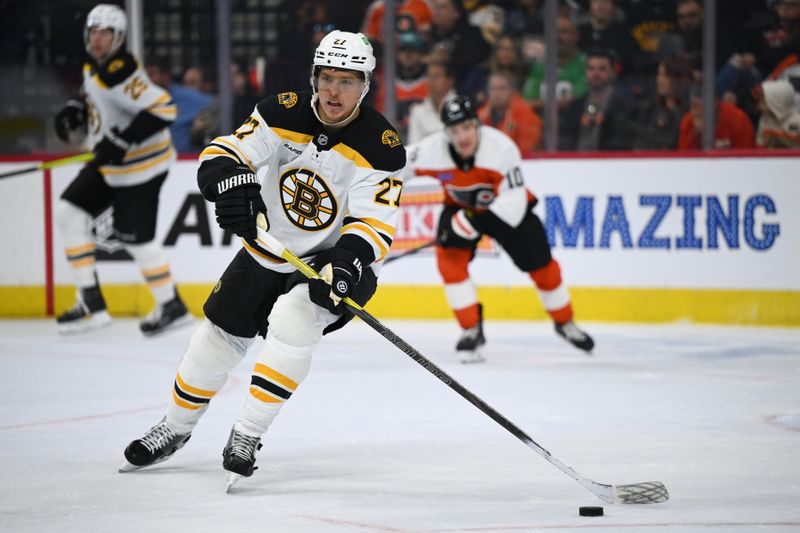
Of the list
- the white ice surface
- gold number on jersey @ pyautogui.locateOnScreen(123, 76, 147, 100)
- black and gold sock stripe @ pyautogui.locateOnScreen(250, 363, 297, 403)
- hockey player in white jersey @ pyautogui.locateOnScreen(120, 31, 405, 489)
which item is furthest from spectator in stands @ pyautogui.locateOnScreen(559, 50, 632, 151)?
black and gold sock stripe @ pyautogui.locateOnScreen(250, 363, 297, 403)

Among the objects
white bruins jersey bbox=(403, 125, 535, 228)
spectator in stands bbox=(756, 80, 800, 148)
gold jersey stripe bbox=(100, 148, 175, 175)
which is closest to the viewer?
white bruins jersey bbox=(403, 125, 535, 228)

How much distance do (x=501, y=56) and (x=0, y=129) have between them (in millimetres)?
2784

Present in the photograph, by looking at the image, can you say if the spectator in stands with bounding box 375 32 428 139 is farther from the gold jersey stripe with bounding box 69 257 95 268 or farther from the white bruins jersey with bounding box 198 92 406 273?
the white bruins jersey with bounding box 198 92 406 273

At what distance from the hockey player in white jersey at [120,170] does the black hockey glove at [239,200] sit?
3110 mm

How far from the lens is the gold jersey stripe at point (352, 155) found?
11.0 ft

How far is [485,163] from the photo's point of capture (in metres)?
5.66

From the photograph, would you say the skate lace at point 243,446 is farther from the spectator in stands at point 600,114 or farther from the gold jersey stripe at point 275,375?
the spectator in stands at point 600,114

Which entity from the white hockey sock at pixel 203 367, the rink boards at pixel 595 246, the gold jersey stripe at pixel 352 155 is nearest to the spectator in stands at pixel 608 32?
the rink boards at pixel 595 246

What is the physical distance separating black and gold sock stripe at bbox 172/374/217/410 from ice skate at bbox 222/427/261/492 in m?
0.20

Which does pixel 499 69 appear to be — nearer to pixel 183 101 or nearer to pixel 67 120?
pixel 183 101

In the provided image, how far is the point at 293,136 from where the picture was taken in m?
3.37

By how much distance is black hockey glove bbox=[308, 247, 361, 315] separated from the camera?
3.20 meters

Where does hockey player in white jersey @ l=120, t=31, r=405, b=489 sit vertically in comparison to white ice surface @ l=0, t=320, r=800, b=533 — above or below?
above

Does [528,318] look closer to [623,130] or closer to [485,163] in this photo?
[623,130]
